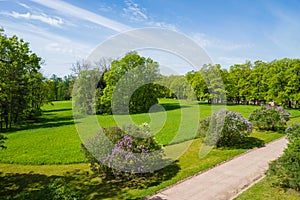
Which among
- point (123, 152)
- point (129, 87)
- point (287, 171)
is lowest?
point (287, 171)

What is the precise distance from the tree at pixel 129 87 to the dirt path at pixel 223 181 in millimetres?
18888

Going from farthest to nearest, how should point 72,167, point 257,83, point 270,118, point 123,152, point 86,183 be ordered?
point 257,83, point 270,118, point 72,167, point 86,183, point 123,152

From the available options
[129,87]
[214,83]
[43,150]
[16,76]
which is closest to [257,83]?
[214,83]

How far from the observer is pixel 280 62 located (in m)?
41.1

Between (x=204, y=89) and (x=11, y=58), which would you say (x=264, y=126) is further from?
(x=204, y=89)

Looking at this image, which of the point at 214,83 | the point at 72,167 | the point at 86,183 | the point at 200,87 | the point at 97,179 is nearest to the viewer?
the point at 86,183

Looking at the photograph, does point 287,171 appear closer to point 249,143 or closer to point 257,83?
point 249,143

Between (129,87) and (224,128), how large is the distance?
17574 mm

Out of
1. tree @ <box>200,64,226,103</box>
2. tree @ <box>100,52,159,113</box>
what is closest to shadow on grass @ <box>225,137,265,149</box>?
tree @ <box>100,52,159,113</box>

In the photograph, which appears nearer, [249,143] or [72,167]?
[72,167]

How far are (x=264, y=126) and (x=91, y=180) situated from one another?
1267cm

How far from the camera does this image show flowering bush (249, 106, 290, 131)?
49.0 feet

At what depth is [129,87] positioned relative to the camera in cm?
2720

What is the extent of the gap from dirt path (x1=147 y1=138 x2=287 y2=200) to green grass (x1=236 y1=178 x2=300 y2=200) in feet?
0.86
